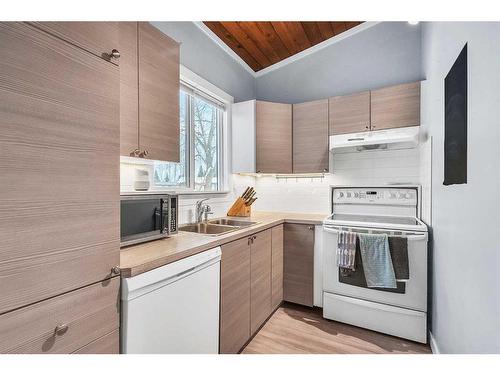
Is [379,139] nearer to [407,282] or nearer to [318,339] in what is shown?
[407,282]

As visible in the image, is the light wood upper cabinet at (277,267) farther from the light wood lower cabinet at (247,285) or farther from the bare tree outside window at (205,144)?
the bare tree outside window at (205,144)

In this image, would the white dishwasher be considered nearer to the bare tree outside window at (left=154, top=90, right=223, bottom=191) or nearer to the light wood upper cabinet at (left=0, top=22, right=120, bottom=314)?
the light wood upper cabinet at (left=0, top=22, right=120, bottom=314)

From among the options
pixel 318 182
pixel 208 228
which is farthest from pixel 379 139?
pixel 208 228

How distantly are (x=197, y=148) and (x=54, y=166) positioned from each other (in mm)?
1715

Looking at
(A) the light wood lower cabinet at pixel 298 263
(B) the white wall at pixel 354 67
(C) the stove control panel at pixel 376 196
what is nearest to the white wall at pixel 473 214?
(C) the stove control panel at pixel 376 196

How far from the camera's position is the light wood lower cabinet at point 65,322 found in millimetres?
663

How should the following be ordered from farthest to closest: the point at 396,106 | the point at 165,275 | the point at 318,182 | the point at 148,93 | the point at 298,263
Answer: the point at 318,182 < the point at 298,263 < the point at 396,106 < the point at 148,93 < the point at 165,275

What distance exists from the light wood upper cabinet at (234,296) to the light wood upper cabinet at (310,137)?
1.27 metres

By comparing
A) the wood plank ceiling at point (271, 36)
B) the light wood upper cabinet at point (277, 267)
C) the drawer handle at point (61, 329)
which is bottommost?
the light wood upper cabinet at point (277, 267)

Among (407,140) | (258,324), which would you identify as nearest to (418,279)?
(407,140)

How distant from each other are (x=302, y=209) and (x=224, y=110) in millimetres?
1484

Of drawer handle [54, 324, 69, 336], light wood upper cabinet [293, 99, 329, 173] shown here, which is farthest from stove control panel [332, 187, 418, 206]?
drawer handle [54, 324, 69, 336]

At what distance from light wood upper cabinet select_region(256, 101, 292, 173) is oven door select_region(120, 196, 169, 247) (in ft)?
4.55

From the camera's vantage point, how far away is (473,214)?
1105mm
